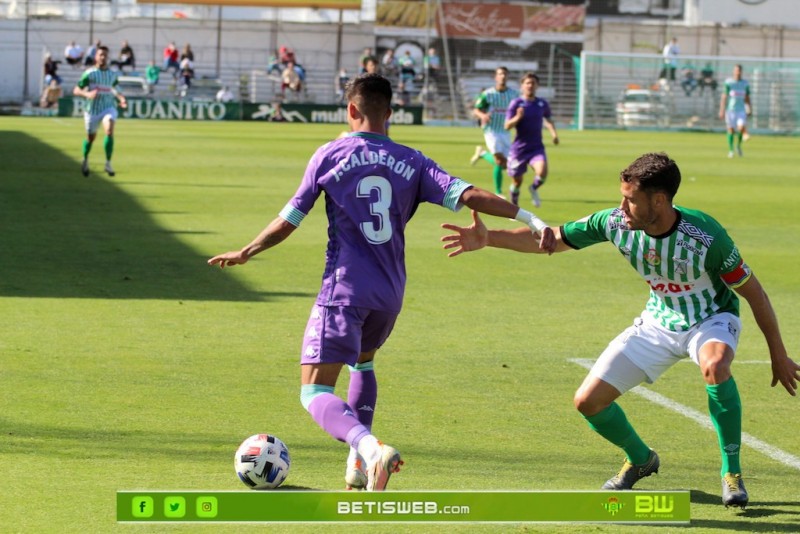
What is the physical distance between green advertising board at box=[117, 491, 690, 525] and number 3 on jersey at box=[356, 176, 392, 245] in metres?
1.59

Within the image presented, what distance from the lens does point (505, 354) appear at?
10.6 meters

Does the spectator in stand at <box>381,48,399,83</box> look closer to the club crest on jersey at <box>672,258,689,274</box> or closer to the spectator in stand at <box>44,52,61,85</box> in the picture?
the spectator in stand at <box>44,52,61,85</box>

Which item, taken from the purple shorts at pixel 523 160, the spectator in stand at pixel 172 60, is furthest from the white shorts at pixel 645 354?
the spectator in stand at pixel 172 60

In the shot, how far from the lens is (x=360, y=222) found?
20.9 ft

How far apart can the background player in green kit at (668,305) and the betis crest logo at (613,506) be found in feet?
4.34

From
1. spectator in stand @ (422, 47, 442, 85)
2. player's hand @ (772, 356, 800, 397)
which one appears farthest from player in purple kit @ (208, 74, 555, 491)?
spectator in stand @ (422, 47, 442, 85)

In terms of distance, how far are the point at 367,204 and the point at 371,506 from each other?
5.60 feet

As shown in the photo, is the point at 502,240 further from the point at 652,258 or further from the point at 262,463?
the point at 262,463

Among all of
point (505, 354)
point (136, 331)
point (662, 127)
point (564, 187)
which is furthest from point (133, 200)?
point (662, 127)

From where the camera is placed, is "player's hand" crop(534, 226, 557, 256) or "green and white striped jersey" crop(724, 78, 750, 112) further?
"green and white striped jersey" crop(724, 78, 750, 112)

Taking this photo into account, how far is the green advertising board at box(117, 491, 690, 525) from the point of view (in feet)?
16.7

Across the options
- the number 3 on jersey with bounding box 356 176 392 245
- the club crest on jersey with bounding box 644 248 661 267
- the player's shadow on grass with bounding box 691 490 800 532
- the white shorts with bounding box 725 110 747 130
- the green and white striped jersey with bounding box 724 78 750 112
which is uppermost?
the green and white striped jersey with bounding box 724 78 750 112

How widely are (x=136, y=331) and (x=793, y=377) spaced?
6.05m

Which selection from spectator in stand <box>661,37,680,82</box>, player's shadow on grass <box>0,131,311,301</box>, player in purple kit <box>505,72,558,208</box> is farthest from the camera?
spectator in stand <box>661,37,680,82</box>
